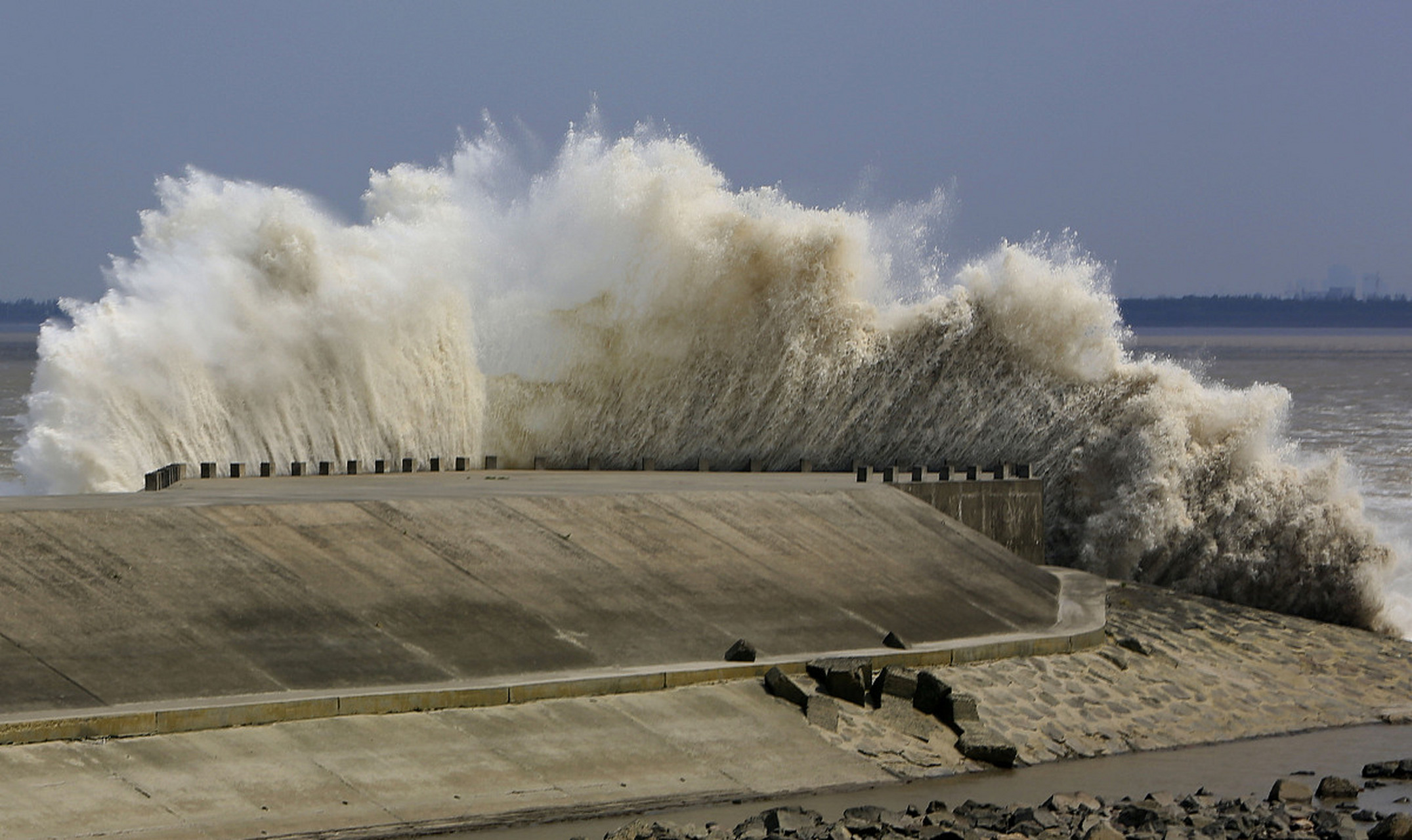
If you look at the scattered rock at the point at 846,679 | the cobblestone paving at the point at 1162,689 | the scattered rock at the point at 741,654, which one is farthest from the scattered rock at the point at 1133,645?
the scattered rock at the point at 741,654

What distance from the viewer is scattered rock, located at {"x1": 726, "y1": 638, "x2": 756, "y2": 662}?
50.8 ft

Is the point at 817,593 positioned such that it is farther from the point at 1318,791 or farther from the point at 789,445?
the point at 789,445

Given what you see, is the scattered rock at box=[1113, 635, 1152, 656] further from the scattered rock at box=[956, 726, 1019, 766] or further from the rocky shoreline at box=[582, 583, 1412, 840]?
the scattered rock at box=[956, 726, 1019, 766]

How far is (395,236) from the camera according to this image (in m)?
29.2

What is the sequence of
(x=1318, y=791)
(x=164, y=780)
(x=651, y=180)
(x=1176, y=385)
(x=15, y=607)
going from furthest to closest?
(x=651, y=180)
(x=1176, y=385)
(x=1318, y=791)
(x=15, y=607)
(x=164, y=780)

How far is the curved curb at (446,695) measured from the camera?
11.9 m

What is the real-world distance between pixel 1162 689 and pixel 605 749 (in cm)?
647

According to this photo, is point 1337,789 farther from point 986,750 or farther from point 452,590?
point 452,590

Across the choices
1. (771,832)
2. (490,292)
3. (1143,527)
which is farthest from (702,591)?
(490,292)

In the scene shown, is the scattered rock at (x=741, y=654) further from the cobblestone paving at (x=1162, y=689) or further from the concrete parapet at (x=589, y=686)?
the concrete parapet at (x=589, y=686)

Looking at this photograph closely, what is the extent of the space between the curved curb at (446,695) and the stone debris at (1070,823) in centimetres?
200

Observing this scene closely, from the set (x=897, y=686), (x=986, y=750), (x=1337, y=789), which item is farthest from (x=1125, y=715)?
(x=1337, y=789)

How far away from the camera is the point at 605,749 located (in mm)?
13406

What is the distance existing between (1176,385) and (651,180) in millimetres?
7798
